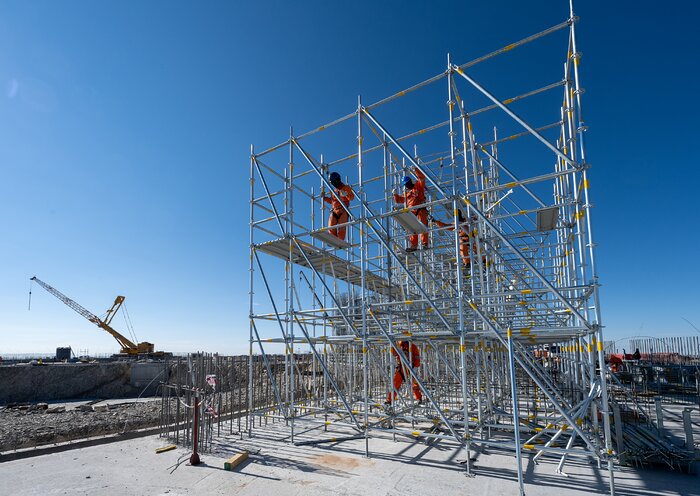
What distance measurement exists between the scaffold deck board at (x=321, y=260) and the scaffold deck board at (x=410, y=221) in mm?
1454

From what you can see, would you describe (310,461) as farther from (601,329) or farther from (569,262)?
(569,262)

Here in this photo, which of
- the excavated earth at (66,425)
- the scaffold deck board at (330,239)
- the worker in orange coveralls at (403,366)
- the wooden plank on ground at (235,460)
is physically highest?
the scaffold deck board at (330,239)

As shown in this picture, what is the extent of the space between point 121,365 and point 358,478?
2806 cm

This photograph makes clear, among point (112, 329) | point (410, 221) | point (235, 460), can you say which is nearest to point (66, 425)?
point (235, 460)

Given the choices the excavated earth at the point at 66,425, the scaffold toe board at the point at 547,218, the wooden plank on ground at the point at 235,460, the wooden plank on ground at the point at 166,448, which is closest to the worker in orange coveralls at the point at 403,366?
the wooden plank on ground at the point at 235,460

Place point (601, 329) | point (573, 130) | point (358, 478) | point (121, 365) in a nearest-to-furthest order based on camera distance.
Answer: point (601, 329)
point (358, 478)
point (573, 130)
point (121, 365)

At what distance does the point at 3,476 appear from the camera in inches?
289

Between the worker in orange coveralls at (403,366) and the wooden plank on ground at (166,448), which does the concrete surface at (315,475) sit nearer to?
the wooden plank on ground at (166,448)

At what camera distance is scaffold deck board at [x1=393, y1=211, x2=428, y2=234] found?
8630mm

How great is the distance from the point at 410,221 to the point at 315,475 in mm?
5162

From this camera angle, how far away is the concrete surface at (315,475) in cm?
643

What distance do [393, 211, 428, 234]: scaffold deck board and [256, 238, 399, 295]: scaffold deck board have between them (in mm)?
1454

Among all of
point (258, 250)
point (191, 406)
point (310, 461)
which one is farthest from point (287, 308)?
point (310, 461)

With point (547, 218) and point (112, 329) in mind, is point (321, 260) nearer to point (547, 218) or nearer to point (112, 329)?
point (547, 218)
